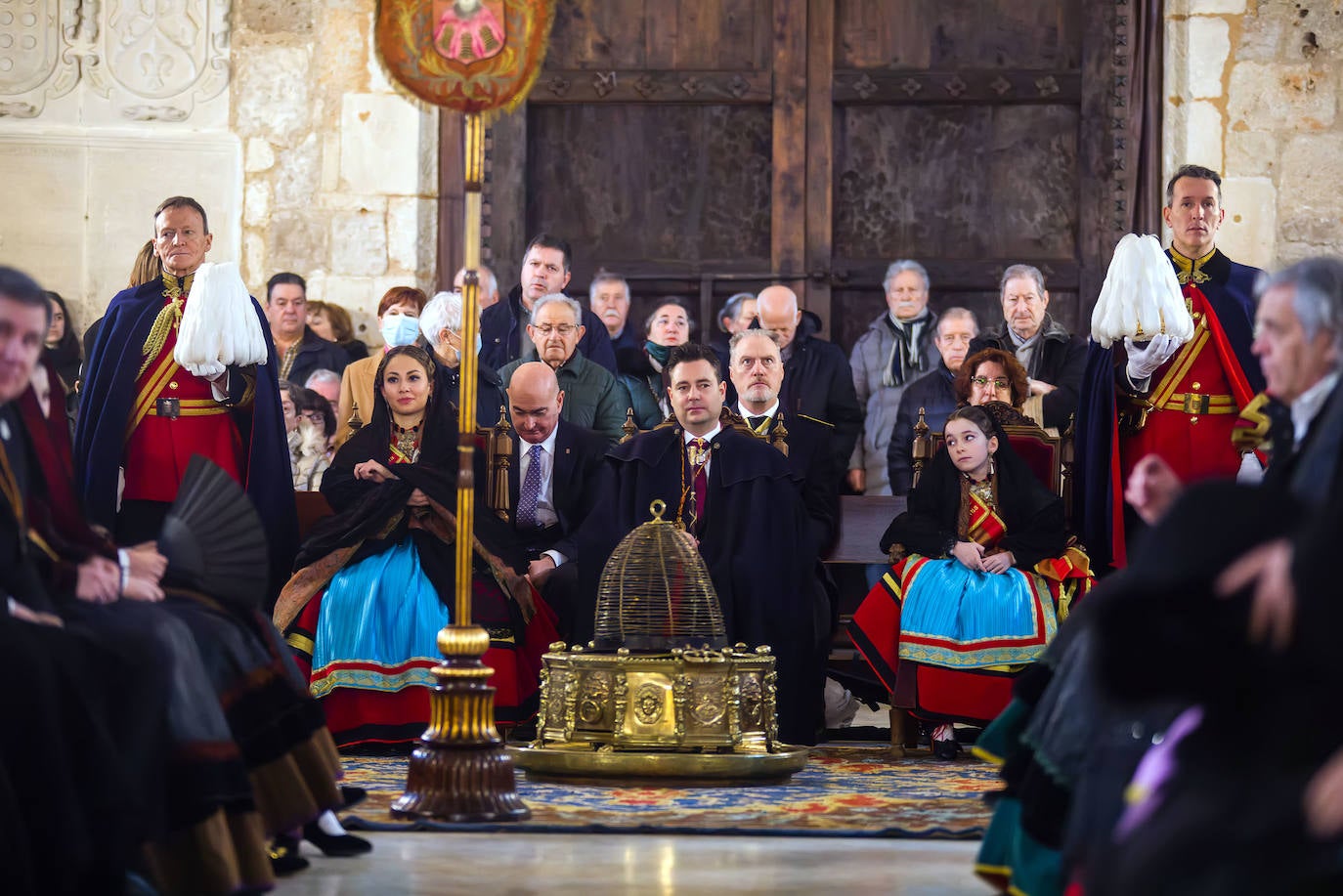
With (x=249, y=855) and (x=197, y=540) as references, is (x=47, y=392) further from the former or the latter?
(x=249, y=855)

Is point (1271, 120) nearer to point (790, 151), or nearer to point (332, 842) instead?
point (790, 151)

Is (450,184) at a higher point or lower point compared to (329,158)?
lower

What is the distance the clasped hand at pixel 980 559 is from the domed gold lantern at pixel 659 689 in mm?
1046

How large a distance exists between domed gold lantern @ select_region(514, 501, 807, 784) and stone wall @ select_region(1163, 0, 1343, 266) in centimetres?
442

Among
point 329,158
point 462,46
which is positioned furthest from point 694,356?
point 329,158

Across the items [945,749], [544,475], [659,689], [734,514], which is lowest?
[945,749]

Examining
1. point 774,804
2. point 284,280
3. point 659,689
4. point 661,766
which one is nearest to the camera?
point 774,804

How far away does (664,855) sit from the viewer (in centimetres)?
464

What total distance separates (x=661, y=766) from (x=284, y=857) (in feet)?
6.20

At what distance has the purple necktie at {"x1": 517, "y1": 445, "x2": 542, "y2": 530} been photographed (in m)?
7.66

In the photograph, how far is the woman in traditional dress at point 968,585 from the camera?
693cm

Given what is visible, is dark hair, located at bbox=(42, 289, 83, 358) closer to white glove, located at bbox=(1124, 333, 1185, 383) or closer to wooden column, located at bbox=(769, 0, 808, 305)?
wooden column, located at bbox=(769, 0, 808, 305)

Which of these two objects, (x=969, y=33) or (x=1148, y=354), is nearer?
(x=1148, y=354)

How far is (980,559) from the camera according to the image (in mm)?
7094
